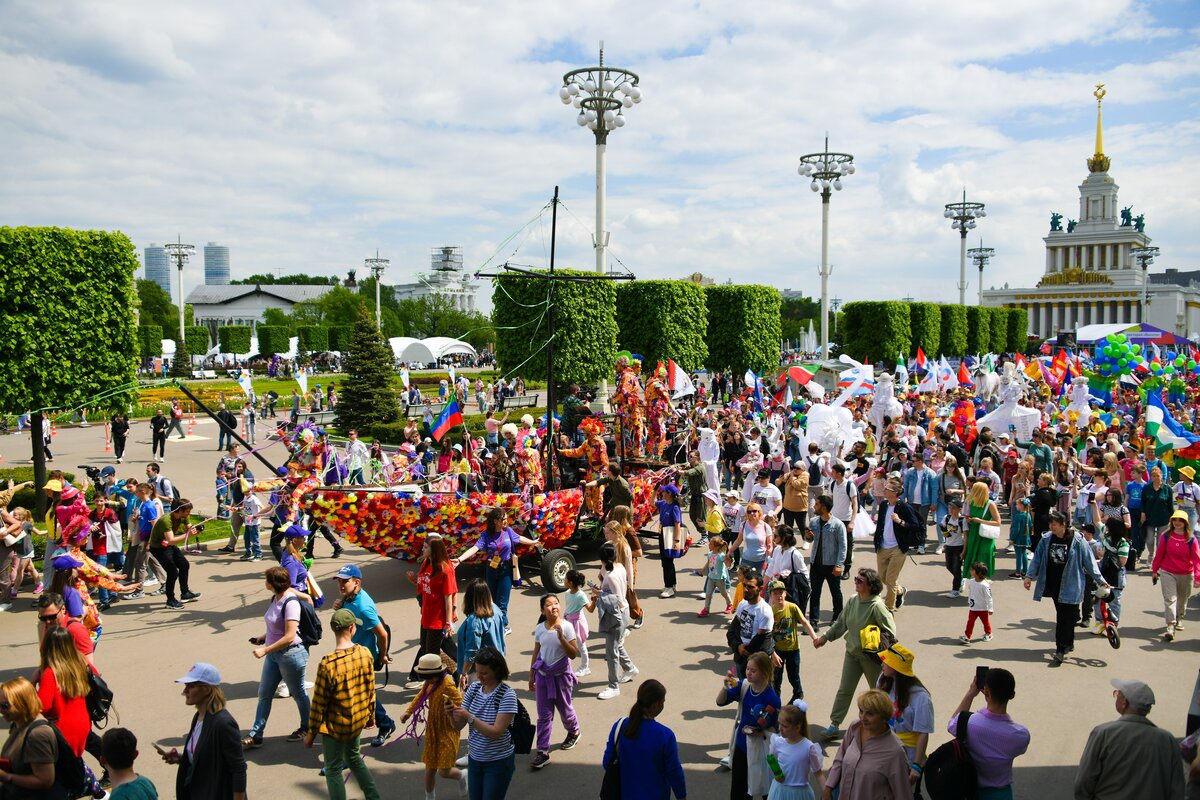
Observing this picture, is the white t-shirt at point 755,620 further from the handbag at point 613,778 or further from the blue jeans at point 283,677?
the blue jeans at point 283,677

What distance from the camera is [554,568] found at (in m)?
10.0

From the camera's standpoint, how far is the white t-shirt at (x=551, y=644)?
6133 millimetres

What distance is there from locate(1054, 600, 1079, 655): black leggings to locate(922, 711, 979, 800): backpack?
4.10m

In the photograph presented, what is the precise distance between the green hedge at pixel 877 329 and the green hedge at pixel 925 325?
9.18ft

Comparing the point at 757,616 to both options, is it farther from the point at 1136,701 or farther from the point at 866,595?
the point at 1136,701

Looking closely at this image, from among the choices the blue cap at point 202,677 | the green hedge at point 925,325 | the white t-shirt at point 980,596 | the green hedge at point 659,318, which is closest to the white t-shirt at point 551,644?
the blue cap at point 202,677

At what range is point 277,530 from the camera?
34.5 feet

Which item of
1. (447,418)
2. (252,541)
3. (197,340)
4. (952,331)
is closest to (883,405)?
(447,418)

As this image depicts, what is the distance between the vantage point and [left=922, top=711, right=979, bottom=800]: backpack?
4570mm

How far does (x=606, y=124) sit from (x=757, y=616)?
993 inches

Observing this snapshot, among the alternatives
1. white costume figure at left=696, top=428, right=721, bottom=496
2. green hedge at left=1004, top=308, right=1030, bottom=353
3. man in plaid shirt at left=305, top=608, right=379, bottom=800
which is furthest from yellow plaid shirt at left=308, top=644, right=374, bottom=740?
green hedge at left=1004, top=308, right=1030, bottom=353

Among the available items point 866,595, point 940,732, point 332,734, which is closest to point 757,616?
point 866,595

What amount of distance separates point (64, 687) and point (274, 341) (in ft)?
244

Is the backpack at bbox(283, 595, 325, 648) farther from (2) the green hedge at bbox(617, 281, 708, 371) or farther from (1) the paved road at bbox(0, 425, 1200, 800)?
(2) the green hedge at bbox(617, 281, 708, 371)
